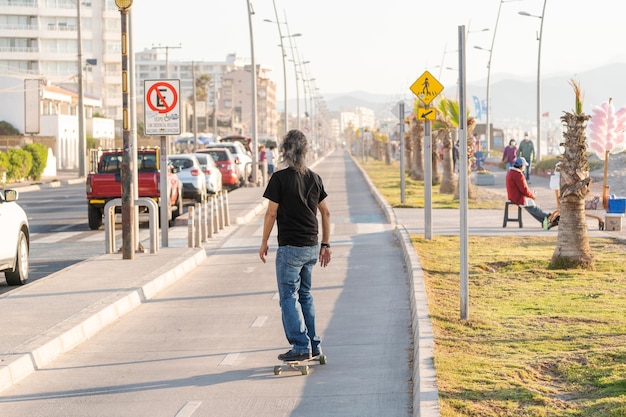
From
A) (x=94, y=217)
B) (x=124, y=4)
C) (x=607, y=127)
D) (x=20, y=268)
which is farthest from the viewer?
(x=94, y=217)

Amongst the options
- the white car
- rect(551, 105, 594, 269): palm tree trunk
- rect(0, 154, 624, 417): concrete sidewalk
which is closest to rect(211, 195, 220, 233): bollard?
rect(0, 154, 624, 417): concrete sidewalk

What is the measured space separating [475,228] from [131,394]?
53.9ft

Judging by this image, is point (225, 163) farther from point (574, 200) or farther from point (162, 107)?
point (574, 200)

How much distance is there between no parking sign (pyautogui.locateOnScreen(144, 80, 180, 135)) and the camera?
802 inches

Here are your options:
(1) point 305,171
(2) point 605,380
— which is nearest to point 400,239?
(1) point 305,171

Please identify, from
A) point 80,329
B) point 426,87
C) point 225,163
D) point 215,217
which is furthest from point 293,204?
point 225,163

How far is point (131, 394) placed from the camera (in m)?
8.93

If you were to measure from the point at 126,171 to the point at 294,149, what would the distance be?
29.8 ft

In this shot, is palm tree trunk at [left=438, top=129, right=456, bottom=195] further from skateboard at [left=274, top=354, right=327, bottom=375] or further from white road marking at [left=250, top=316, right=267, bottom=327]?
skateboard at [left=274, top=354, right=327, bottom=375]

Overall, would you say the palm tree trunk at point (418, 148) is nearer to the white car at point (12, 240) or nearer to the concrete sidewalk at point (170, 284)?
the concrete sidewalk at point (170, 284)

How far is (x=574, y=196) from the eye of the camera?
53.9 ft

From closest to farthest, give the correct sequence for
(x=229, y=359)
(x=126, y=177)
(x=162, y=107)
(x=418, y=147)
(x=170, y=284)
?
(x=229, y=359)
(x=170, y=284)
(x=126, y=177)
(x=162, y=107)
(x=418, y=147)

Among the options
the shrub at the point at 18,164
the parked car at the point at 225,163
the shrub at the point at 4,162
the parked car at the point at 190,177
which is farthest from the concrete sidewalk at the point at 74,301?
the shrub at the point at 18,164

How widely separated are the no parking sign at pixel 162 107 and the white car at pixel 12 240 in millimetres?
A: 4465
